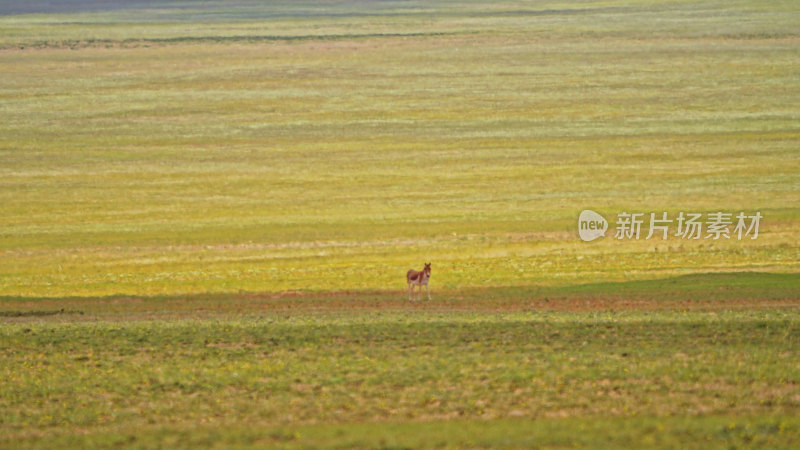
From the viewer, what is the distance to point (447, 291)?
3027 cm

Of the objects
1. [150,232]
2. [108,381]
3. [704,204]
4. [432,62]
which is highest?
[432,62]

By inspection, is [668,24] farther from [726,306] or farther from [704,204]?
[726,306]

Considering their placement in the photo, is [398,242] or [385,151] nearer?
[398,242]

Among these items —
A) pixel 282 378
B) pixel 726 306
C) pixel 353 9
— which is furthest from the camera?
pixel 353 9

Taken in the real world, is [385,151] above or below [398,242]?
above

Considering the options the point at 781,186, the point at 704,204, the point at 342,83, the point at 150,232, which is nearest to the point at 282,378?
the point at 150,232

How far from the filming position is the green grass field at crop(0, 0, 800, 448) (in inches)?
666

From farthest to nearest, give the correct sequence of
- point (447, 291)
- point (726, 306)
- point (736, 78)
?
point (736, 78)
point (447, 291)
point (726, 306)

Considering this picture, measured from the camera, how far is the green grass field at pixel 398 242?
55.5 ft

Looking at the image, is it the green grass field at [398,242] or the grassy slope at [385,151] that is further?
the grassy slope at [385,151]

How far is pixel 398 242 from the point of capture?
39.4 m

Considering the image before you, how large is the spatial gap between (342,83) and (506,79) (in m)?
14.2

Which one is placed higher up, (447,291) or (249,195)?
(249,195)

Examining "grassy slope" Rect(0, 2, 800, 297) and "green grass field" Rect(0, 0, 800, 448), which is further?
"grassy slope" Rect(0, 2, 800, 297)
